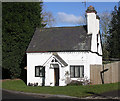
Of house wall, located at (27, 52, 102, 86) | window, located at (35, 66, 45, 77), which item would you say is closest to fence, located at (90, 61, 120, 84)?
house wall, located at (27, 52, 102, 86)

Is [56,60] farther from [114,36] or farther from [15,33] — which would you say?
[114,36]

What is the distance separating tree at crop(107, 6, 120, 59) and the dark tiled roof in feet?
67.2

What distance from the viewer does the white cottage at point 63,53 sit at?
25.6 meters

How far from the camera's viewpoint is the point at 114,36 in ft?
156

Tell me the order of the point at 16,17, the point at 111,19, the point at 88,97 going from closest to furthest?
the point at 88,97, the point at 16,17, the point at 111,19

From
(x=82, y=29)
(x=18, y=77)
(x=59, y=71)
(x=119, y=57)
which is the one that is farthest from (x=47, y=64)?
(x=119, y=57)

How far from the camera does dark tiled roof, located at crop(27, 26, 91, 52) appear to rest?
26.6 meters

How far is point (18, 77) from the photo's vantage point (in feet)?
109

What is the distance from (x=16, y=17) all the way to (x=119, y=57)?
2486cm

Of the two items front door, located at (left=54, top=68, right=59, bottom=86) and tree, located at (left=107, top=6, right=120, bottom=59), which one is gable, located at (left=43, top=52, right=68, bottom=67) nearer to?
front door, located at (left=54, top=68, right=59, bottom=86)

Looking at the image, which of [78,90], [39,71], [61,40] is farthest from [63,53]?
[78,90]

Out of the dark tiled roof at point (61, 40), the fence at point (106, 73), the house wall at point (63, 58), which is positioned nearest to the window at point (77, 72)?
the house wall at point (63, 58)

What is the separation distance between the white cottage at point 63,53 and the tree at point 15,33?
251 centimetres

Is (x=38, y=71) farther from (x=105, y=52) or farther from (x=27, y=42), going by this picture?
(x=105, y=52)
